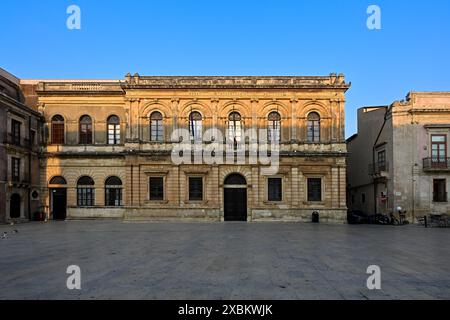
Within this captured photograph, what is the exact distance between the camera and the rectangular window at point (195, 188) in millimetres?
28938

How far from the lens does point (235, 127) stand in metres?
29.3

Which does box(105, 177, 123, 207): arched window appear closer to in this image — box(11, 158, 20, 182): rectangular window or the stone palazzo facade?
the stone palazzo facade

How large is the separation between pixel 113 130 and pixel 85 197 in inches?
242

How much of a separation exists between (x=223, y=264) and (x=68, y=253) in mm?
5848

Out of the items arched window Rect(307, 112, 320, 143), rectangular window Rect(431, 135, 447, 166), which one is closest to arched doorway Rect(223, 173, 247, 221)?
arched window Rect(307, 112, 320, 143)

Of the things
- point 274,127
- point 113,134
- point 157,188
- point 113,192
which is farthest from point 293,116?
point 113,192

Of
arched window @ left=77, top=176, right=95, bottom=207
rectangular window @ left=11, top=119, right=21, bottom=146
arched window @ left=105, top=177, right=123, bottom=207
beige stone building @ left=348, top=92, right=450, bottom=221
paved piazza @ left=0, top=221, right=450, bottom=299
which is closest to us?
paved piazza @ left=0, top=221, right=450, bottom=299

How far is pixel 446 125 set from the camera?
91.0 feet

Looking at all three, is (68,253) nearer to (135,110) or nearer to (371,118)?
(135,110)

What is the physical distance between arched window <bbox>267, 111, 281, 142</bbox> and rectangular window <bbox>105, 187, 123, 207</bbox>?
13391 mm

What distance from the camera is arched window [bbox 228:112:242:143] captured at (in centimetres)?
2912

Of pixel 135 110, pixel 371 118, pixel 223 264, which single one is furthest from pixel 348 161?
pixel 223 264

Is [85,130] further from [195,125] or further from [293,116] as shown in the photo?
[293,116]
